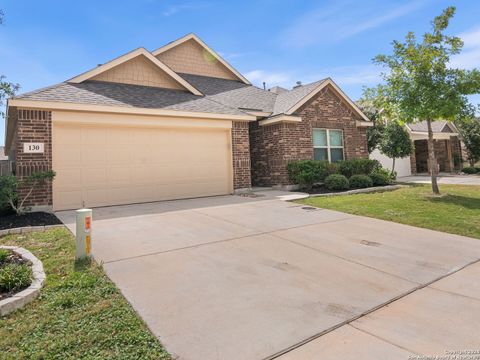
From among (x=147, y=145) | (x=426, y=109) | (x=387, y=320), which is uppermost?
(x=426, y=109)

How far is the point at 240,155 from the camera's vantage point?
11945 millimetres

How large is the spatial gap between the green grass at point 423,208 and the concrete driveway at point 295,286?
83cm

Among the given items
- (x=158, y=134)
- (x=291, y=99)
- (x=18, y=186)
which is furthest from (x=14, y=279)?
(x=291, y=99)

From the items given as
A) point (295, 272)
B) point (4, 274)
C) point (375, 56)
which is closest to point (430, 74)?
point (375, 56)

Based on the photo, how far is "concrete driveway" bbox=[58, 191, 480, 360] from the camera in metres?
2.56

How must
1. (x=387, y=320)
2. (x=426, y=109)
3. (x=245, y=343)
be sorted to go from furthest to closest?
(x=426, y=109)
(x=387, y=320)
(x=245, y=343)

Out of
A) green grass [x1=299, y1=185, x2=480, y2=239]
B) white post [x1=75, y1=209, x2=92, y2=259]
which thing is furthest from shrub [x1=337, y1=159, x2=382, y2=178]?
white post [x1=75, y1=209, x2=92, y2=259]

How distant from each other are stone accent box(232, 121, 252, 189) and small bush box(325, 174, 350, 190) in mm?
3338

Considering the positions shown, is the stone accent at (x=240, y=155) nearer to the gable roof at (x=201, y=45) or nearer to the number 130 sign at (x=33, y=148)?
the number 130 sign at (x=33, y=148)

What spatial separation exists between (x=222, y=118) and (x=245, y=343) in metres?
9.44

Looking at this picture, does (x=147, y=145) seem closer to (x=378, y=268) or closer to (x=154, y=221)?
(x=154, y=221)

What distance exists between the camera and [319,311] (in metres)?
3.06

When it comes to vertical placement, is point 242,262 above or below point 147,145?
below

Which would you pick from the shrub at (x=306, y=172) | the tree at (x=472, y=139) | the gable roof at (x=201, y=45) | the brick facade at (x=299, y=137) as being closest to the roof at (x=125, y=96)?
the brick facade at (x=299, y=137)
